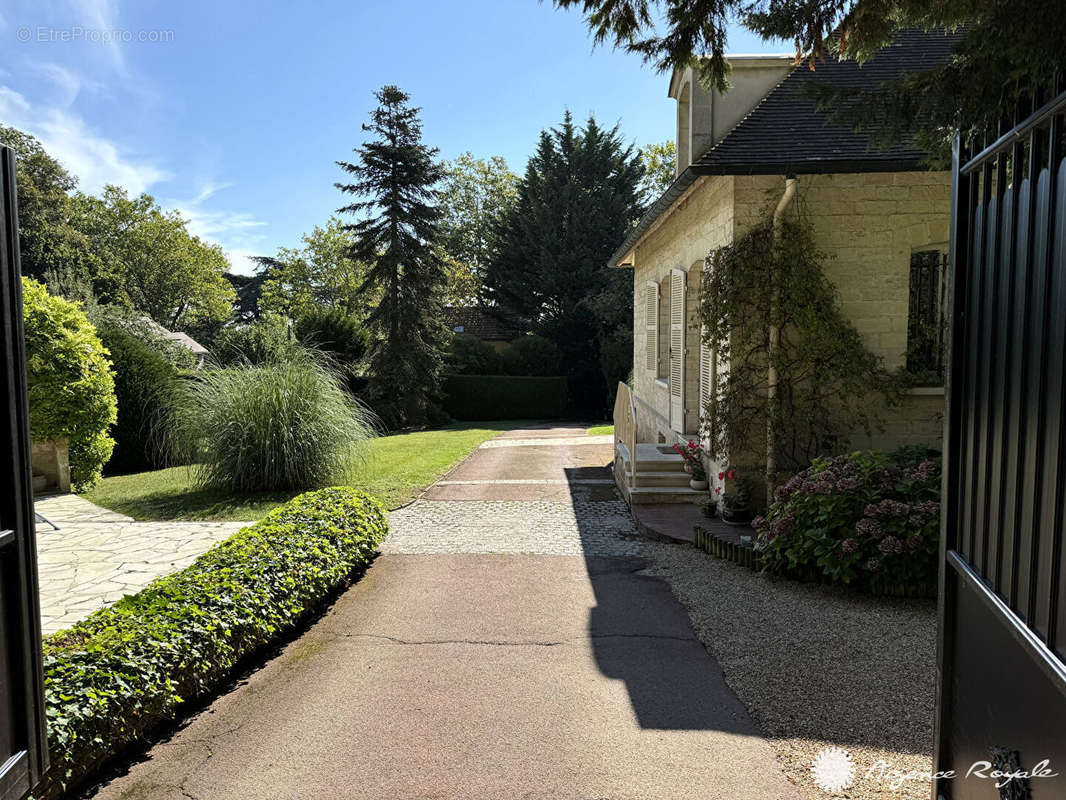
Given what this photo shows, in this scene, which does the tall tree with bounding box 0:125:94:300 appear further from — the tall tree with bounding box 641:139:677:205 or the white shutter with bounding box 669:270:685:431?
the white shutter with bounding box 669:270:685:431

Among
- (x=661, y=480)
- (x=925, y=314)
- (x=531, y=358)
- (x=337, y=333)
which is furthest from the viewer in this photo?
(x=531, y=358)

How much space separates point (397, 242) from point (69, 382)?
12.7m

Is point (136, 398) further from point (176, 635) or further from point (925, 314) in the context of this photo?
point (925, 314)

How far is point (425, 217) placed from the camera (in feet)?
73.6

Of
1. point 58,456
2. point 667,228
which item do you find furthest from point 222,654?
point 667,228

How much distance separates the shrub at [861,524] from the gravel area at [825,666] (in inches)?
7.5

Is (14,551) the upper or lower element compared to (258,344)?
lower

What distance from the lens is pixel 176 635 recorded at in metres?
3.75

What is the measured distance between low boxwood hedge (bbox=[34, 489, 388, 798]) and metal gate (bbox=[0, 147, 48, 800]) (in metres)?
1.10

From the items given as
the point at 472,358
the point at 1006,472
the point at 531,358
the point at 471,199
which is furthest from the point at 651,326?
the point at 471,199

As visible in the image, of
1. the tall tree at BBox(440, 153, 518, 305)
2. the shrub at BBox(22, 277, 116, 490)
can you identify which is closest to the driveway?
the shrub at BBox(22, 277, 116, 490)

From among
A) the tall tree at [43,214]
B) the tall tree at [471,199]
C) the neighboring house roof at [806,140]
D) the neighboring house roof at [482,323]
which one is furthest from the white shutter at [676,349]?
the tall tree at [471,199]

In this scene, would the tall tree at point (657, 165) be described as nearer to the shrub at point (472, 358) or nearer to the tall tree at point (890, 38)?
the shrub at point (472, 358)

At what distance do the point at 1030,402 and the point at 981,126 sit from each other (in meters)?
0.87
